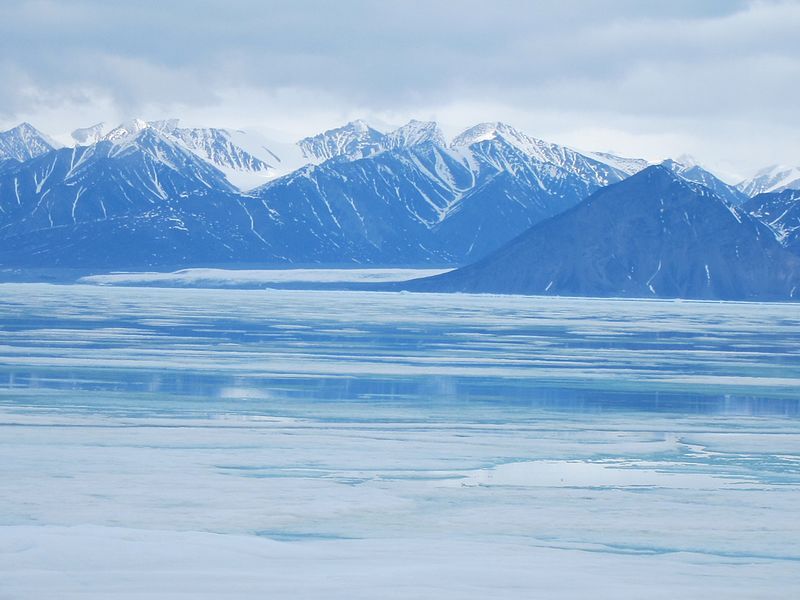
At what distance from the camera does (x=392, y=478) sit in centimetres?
1900

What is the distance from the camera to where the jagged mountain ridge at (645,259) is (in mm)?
173125

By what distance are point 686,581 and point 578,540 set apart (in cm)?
192

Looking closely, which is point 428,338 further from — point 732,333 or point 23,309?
point 23,309

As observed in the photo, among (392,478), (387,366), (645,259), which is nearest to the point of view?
(392,478)

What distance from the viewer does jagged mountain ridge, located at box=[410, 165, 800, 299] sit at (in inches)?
6816

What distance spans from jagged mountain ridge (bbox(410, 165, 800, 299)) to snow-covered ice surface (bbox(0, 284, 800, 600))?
134575 mm

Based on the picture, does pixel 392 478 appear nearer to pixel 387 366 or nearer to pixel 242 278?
pixel 387 366

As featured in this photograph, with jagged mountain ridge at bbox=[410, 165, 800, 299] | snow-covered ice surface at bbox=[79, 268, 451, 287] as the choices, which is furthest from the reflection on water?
snow-covered ice surface at bbox=[79, 268, 451, 287]

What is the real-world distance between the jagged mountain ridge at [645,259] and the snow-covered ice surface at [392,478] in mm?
134575

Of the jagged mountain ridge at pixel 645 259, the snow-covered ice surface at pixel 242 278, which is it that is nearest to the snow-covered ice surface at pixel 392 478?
the jagged mountain ridge at pixel 645 259

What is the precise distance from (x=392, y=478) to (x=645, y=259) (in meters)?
168

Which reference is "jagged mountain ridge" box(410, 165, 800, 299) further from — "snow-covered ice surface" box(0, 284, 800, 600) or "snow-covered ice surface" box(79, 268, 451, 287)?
"snow-covered ice surface" box(0, 284, 800, 600)

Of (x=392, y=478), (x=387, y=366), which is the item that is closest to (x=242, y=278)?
(x=387, y=366)

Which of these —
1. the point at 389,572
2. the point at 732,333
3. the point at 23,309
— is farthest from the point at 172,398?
the point at 23,309
